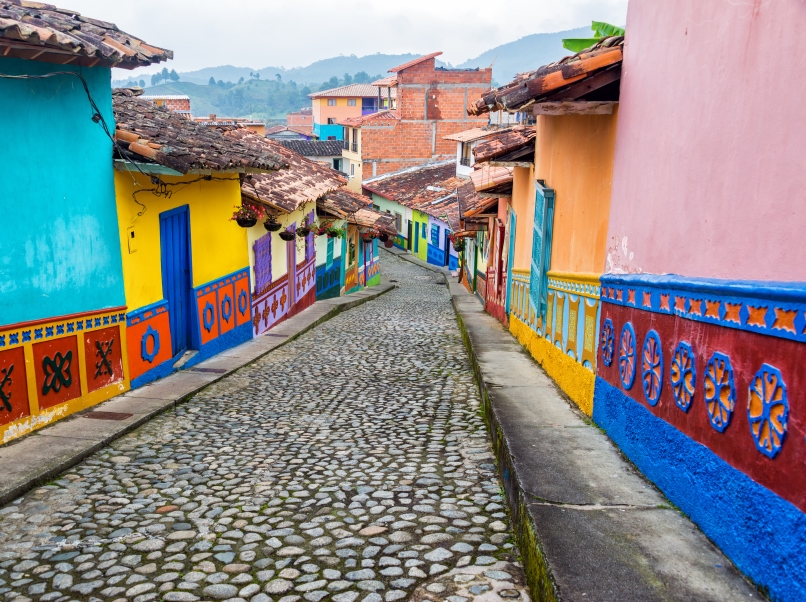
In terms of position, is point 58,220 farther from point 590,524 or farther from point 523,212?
point 523,212

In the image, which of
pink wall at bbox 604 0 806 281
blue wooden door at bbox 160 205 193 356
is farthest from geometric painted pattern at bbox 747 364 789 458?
blue wooden door at bbox 160 205 193 356

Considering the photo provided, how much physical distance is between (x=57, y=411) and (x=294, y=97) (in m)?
195

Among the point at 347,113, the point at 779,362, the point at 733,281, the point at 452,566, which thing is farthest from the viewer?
the point at 347,113

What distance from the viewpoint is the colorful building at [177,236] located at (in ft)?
26.6

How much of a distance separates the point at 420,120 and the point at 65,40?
40.6 m

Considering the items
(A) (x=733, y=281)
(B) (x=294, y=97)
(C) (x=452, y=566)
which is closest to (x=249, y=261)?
(C) (x=452, y=566)

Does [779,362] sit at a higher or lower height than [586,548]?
higher

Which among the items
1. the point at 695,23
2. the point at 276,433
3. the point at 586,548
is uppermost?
the point at 695,23

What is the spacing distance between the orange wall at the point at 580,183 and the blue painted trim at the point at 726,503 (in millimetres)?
2212

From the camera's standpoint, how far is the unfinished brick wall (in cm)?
4475

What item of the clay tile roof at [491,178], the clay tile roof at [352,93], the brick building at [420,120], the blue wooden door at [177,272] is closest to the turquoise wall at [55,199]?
the blue wooden door at [177,272]

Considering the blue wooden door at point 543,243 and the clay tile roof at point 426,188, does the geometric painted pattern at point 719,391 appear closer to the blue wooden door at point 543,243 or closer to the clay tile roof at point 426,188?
the blue wooden door at point 543,243

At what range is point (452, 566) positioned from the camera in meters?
4.12

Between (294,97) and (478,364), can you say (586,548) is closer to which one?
(478,364)
